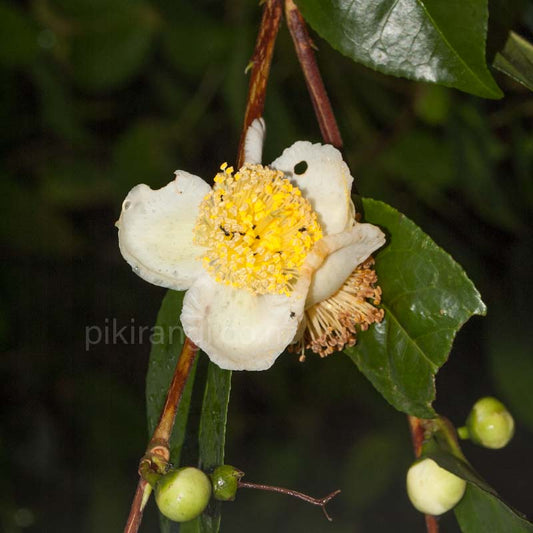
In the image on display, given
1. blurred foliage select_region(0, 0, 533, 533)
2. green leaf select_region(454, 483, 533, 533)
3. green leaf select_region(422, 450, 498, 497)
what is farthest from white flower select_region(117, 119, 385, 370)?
blurred foliage select_region(0, 0, 533, 533)

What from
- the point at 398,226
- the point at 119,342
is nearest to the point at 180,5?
the point at 119,342

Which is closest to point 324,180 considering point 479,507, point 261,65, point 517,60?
point 261,65

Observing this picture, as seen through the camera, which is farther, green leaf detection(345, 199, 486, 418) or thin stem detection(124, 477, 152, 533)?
green leaf detection(345, 199, 486, 418)

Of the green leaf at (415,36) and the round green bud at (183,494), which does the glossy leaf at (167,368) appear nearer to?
the round green bud at (183,494)

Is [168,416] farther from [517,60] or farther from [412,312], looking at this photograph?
[517,60]

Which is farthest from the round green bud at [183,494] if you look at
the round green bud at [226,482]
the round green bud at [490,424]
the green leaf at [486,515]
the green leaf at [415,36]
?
the green leaf at [415,36]

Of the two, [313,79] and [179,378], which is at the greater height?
[313,79]

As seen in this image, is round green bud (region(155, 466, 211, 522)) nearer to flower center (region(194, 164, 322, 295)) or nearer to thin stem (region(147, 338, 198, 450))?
thin stem (region(147, 338, 198, 450))
